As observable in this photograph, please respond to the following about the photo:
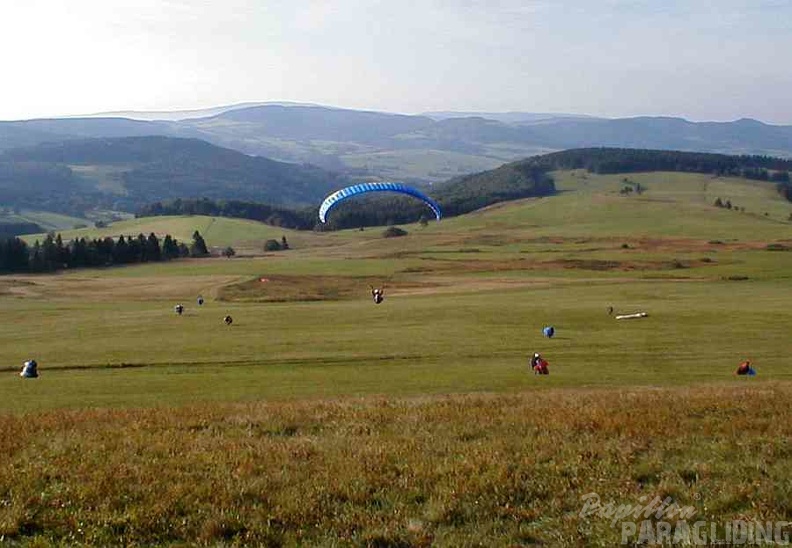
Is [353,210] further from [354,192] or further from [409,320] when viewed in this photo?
[409,320]

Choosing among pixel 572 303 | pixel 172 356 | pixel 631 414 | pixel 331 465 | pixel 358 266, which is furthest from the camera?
pixel 358 266

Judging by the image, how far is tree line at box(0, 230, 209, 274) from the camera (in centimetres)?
9106

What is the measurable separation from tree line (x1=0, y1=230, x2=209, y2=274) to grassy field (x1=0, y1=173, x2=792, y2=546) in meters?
15.6

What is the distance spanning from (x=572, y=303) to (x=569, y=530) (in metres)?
45.9

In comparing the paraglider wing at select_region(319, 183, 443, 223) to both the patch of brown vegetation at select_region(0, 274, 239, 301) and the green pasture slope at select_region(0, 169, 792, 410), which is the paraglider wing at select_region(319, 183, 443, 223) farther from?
the patch of brown vegetation at select_region(0, 274, 239, 301)

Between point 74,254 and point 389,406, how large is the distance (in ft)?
295

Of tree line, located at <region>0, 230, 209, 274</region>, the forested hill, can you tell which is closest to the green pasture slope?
tree line, located at <region>0, 230, 209, 274</region>

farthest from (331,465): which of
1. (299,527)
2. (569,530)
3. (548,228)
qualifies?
(548,228)

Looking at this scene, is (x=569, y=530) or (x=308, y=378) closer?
(x=569, y=530)

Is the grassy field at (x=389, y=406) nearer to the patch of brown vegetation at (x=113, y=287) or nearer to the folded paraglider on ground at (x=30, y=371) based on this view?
Answer: the folded paraglider on ground at (x=30, y=371)

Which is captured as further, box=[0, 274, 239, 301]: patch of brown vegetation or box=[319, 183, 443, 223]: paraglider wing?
box=[0, 274, 239, 301]: patch of brown vegetation

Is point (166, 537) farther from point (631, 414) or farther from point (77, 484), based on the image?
point (631, 414)

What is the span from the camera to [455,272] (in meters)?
80.6

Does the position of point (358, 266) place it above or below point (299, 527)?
below
